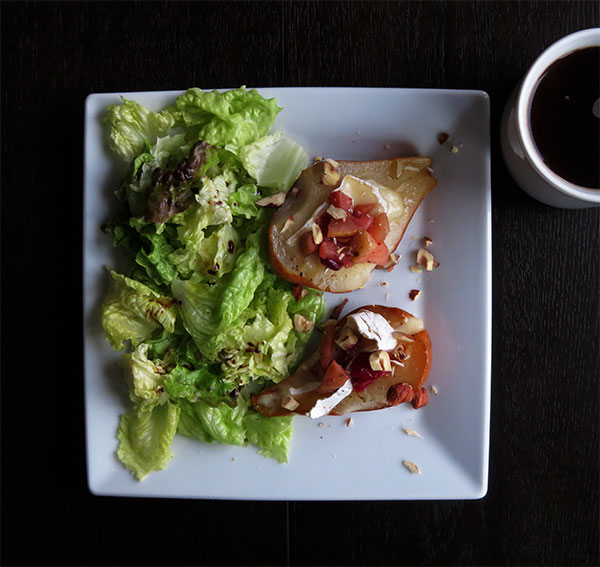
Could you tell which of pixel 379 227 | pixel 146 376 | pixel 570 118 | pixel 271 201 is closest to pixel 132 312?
pixel 146 376

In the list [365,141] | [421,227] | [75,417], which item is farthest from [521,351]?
[75,417]

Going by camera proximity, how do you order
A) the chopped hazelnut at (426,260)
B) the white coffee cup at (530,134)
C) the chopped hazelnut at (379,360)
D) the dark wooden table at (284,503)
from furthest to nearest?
the dark wooden table at (284,503), the chopped hazelnut at (426,260), the chopped hazelnut at (379,360), the white coffee cup at (530,134)

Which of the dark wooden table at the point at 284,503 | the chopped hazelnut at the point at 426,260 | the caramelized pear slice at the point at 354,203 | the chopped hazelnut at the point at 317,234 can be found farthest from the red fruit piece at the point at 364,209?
the dark wooden table at the point at 284,503

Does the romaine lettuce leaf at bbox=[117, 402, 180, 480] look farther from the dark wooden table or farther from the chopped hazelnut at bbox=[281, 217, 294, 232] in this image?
the chopped hazelnut at bbox=[281, 217, 294, 232]

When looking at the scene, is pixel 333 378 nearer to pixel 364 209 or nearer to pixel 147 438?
pixel 364 209

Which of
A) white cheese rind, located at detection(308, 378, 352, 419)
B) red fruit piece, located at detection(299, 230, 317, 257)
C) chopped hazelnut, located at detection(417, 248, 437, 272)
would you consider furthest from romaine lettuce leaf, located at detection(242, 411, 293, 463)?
chopped hazelnut, located at detection(417, 248, 437, 272)

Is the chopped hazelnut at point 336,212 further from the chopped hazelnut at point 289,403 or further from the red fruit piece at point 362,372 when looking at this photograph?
the chopped hazelnut at point 289,403

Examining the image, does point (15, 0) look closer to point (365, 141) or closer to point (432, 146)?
point (365, 141)
